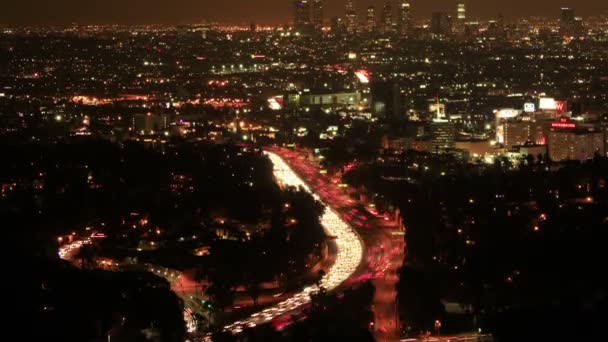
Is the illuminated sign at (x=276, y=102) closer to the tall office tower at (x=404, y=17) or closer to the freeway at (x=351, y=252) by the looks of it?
the freeway at (x=351, y=252)

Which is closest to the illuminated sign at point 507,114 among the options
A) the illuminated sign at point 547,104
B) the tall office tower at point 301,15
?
the illuminated sign at point 547,104

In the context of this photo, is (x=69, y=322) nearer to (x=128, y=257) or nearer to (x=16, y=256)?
(x=16, y=256)

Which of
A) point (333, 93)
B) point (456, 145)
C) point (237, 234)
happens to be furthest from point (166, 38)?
point (237, 234)

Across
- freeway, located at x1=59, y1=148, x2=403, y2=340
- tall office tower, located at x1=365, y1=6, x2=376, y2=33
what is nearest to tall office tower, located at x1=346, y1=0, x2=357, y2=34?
tall office tower, located at x1=365, y1=6, x2=376, y2=33

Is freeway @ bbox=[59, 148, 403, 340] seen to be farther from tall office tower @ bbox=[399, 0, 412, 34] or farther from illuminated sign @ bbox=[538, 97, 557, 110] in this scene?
tall office tower @ bbox=[399, 0, 412, 34]

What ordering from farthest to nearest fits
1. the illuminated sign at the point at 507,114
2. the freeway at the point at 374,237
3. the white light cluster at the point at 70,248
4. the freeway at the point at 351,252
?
the illuminated sign at the point at 507,114 < the white light cluster at the point at 70,248 < the freeway at the point at 351,252 < the freeway at the point at 374,237
